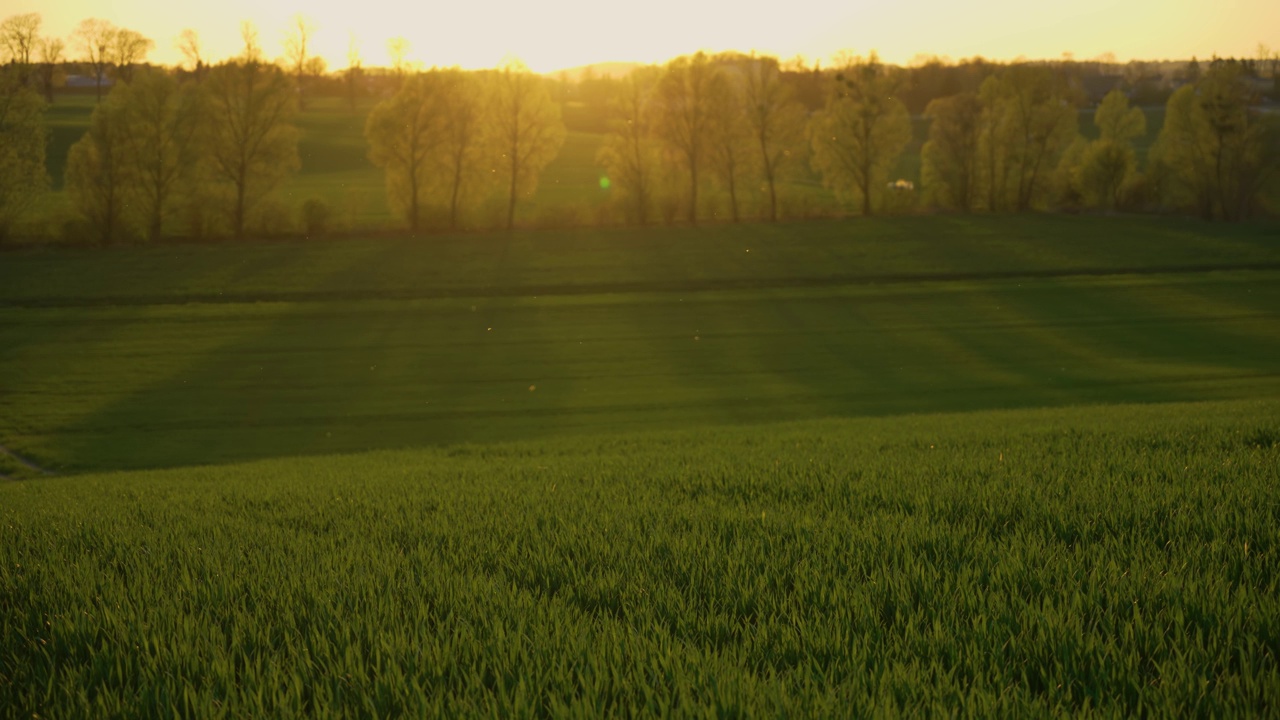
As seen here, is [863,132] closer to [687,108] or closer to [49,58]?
[687,108]

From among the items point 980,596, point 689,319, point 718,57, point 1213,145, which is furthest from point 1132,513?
point 1213,145

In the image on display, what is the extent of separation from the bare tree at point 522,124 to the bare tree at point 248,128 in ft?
48.8

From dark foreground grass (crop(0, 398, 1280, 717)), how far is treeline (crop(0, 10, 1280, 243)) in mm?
62708

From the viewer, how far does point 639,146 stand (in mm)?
74062

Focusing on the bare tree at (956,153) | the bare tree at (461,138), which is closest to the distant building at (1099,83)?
the bare tree at (956,153)

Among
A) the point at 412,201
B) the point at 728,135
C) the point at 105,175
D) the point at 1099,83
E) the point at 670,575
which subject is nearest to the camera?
the point at 670,575

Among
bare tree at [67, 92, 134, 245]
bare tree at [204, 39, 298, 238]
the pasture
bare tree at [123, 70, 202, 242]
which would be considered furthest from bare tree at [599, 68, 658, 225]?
bare tree at [67, 92, 134, 245]

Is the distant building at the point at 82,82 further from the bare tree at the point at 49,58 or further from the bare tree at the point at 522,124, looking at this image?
the bare tree at the point at 522,124

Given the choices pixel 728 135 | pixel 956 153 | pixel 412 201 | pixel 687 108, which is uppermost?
pixel 687 108

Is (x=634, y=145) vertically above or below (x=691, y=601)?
above

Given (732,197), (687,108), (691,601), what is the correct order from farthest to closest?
(687,108) → (732,197) → (691,601)

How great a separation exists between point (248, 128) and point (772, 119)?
130 feet

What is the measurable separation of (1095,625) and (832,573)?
137 centimetres

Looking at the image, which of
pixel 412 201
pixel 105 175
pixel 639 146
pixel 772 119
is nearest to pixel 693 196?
pixel 639 146
